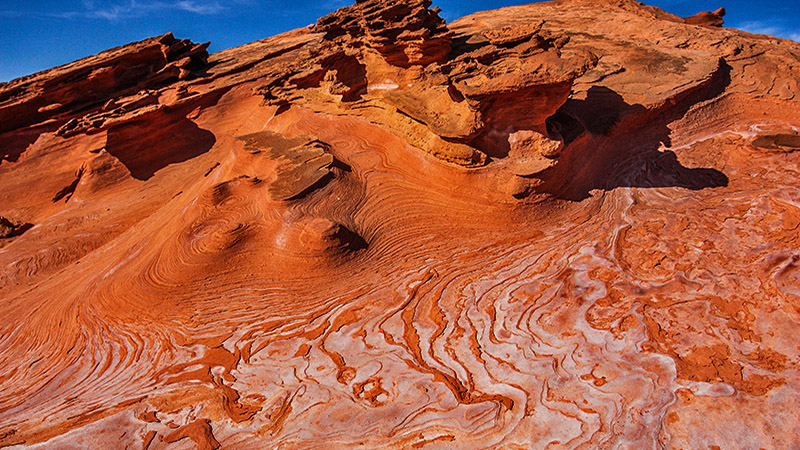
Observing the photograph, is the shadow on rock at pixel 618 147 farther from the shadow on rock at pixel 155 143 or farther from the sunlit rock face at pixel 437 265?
the shadow on rock at pixel 155 143

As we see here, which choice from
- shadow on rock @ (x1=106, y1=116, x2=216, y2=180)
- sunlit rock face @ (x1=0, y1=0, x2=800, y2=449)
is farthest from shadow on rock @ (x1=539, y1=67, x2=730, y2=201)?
shadow on rock @ (x1=106, y1=116, x2=216, y2=180)

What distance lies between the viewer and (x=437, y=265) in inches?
247

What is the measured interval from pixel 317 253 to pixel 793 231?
7.02m

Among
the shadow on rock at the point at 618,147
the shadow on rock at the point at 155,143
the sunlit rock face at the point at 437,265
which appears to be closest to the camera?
the sunlit rock face at the point at 437,265

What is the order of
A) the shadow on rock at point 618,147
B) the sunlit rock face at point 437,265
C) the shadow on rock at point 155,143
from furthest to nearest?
1. the shadow on rock at point 155,143
2. the shadow on rock at point 618,147
3. the sunlit rock face at point 437,265

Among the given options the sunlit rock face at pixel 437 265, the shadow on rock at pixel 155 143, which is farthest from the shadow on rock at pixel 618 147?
the shadow on rock at pixel 155 143

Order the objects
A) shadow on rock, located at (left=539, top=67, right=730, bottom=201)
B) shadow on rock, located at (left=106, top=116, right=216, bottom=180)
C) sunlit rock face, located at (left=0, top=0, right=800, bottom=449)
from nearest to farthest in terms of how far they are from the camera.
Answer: sunlit rock face, located at (left=0, top=0, right=800, bottom=449) < shadow on rock, located at (left=539, top=67, right=730, bottom=201) < shadow on rock, located at (left=106, top=116, right=216, bottom=180)

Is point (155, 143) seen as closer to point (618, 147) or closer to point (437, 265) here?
point (437, 265)

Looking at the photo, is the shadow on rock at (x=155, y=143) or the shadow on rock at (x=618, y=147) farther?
the shadow on rock at (x=155, y=143)

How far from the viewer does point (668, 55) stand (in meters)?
11.4

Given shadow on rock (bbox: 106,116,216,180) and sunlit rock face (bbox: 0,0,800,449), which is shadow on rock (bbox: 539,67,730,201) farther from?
shadow on rock (bbox: 106,116,216,180)

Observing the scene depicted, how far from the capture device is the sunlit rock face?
4074 millimetres

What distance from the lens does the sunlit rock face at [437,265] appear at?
4074 millimetres

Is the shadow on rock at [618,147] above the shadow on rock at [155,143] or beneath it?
beneath
